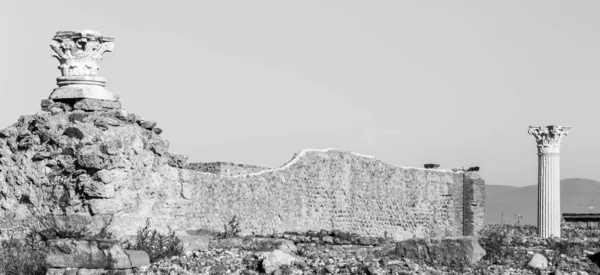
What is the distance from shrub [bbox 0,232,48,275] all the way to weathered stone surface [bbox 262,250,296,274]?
2475mm

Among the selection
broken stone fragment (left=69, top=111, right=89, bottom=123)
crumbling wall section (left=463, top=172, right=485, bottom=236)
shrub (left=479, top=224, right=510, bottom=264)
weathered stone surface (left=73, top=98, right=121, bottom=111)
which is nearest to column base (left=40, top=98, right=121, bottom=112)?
weathered stone surface (left=73, top=98, right=121, bottom=111)

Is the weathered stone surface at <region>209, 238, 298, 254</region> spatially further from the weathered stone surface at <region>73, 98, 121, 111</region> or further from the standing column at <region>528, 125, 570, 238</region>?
the standing column at <region>528, 125, 570, 238</region>

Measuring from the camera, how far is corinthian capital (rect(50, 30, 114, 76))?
17031 mm

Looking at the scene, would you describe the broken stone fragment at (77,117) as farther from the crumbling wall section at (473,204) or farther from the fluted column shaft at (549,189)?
the crumbling wall section at (473,204)

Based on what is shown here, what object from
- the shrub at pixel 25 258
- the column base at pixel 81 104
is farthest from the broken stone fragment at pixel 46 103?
the shrub at pixel 25 258

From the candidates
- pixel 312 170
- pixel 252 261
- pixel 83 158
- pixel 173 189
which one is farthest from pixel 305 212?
pixel 252 261

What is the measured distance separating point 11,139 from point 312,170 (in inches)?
359

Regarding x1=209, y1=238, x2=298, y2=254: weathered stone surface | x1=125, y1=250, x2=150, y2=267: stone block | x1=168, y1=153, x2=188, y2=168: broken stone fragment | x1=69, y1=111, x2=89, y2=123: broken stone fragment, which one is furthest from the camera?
x1=168, y1=153, x2=188, y2=168: broken stone fragment

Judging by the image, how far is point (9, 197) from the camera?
656 inches

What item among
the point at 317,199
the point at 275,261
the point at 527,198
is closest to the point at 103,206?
the point at 275,261

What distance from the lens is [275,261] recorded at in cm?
1334

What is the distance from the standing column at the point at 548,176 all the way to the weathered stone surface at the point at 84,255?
13.7 meters

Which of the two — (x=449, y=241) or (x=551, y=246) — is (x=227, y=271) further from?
(x=551, y=246)

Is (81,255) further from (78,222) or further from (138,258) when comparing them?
(78,222)
